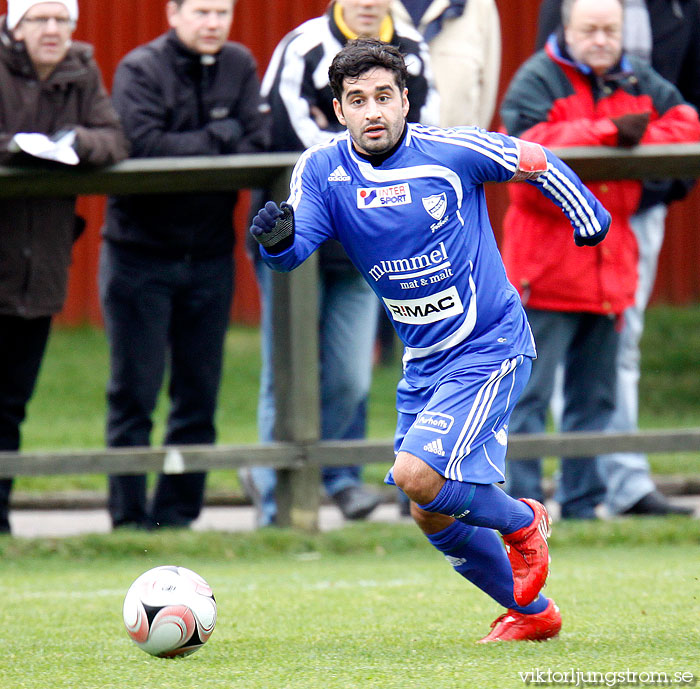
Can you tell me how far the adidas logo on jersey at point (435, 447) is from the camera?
4504mm

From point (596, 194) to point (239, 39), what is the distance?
28.1ft

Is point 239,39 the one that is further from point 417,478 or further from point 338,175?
point 417,478

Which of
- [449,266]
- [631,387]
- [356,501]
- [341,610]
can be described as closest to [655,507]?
[631,387]

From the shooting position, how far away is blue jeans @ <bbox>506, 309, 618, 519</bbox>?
7.41 m

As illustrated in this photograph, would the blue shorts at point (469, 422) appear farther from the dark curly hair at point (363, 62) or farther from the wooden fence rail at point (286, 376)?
the wooden fence rail at point (286, 376)

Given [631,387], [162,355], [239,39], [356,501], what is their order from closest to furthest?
[162,355] < [356,501] < [631,387] < [239,39]

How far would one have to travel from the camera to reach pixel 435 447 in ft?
14.8

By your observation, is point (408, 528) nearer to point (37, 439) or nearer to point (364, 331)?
point (364, 331)

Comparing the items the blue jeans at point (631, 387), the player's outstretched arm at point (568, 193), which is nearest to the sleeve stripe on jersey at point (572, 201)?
the player's outstretched arm at point (568, 193)

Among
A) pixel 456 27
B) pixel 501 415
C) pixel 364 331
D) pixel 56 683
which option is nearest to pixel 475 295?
pixel 501 415

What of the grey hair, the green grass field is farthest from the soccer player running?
the grey hair

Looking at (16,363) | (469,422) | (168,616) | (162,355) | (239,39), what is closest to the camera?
(168,616)

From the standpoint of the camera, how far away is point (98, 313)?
15438mm

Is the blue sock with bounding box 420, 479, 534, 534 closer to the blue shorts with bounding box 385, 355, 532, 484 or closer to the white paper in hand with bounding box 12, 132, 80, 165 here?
the blue shorts with bounding box 385, 355, 532, 484
